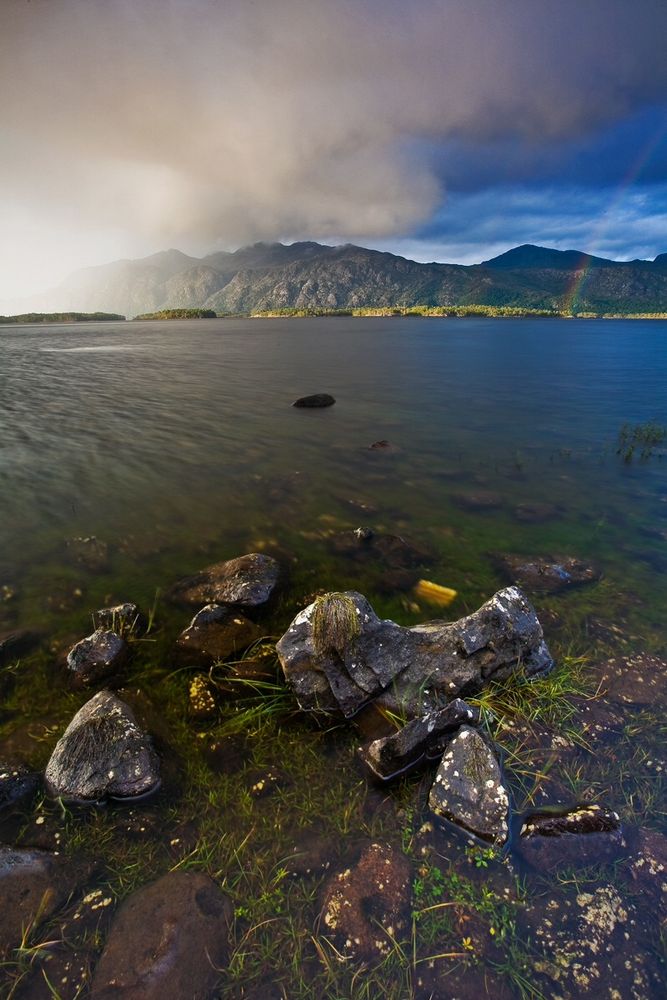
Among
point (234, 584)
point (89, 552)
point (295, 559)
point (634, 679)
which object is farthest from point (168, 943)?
point (89, 552)

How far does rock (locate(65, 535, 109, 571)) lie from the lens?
12.3 meters

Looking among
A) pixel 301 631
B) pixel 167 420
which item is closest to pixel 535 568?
pixel 301 631

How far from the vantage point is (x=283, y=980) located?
4465 mm

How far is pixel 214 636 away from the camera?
30.4 ft

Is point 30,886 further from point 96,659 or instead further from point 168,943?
point 96,659

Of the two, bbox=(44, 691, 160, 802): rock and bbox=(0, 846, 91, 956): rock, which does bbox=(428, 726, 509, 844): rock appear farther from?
bbox=(0, 846, 91, 956): rock

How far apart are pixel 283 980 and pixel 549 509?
15695 millimetres

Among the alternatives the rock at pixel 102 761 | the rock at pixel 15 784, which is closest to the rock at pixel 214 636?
the rock at pixel 102 761

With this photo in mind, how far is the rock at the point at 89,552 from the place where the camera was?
12.3 meters

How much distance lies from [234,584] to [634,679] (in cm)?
903

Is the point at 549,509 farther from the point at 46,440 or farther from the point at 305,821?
the point at 46,440

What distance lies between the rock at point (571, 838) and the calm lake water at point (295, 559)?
27 centimetres

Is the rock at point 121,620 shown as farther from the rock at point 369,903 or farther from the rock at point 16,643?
the rock at point 369,903

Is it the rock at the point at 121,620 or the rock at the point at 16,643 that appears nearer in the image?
the rock at the point at 16,643
